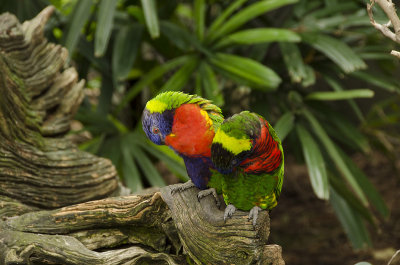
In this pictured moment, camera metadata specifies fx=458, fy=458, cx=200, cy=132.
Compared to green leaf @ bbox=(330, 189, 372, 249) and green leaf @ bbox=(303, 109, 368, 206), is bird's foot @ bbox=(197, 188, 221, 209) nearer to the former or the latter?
green leaf @ bbox=(303, 109, 368, 206)

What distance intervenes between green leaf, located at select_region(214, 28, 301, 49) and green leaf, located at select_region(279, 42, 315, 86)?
15 cm

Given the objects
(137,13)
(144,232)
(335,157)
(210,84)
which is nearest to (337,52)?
(335,157)

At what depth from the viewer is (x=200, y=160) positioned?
946 mm

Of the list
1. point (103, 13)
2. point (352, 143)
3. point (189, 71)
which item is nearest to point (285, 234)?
point (352, 143)

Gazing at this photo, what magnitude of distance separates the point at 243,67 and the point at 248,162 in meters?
0.98

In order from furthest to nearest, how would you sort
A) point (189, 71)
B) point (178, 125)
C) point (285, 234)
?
point (285, 234) < point (189, 71) < point (178, 125)

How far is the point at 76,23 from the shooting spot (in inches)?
71.6

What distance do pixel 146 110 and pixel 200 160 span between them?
151 millimetres

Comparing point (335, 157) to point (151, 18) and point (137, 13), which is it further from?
point (137, 13)

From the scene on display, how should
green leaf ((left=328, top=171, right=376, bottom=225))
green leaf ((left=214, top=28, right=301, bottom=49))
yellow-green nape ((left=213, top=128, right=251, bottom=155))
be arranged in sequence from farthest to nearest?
green leaf ((left=328, top=171, right=376, bottom=225))
green leaf ((left=214, top=28, right=301, bottom=49))
yellow-green nape ((left=213, top=128, right=251, bottom=155))

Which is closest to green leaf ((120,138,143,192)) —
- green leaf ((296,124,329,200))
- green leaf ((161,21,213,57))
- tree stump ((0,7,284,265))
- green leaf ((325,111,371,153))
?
tree stump ((0,7,284,265))

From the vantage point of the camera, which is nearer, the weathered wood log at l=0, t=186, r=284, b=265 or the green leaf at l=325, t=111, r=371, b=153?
the weathered wood log at l=0, t=186, r=284, b=265

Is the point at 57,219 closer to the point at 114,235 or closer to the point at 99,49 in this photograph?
the point at 114,235

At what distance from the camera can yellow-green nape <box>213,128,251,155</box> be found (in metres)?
0.79
